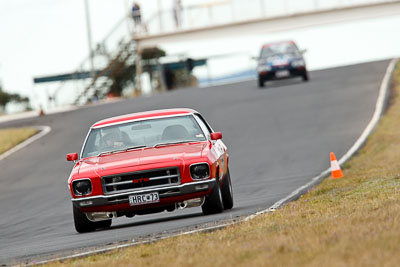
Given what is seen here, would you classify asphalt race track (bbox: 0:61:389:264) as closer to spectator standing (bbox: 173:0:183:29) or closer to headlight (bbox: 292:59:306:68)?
headlight (bbox: 292:59:306:68)

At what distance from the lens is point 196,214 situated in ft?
40.8

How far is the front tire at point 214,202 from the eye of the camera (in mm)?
11641

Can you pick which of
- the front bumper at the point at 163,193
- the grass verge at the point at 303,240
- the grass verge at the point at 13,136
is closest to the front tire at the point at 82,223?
the front bumper at the point at 163,193

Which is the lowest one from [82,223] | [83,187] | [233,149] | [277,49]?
[233,149]

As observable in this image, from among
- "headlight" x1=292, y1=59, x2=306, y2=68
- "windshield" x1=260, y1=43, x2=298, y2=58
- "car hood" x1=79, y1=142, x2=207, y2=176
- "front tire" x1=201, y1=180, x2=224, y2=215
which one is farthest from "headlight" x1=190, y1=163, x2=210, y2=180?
"windshield" x1=260, y1=43, x2=298, y2=58

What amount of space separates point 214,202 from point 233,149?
42.1ft

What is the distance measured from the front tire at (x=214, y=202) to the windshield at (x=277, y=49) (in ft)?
A: 88.9

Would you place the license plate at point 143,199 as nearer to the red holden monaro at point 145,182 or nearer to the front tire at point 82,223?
the red holden monaro at point 145,182

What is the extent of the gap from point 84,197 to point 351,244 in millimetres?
5329

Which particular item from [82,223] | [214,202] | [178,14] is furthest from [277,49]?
[82,223]

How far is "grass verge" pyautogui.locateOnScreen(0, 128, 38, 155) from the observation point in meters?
30.7

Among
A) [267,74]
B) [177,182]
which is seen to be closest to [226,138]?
[267,74]

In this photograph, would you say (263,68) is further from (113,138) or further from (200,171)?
(200,171)

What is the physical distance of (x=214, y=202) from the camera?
11711mm
